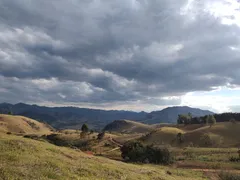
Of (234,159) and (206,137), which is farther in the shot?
(206,137)

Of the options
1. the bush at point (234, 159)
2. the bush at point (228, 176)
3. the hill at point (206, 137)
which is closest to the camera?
the bush at point (228, 176)

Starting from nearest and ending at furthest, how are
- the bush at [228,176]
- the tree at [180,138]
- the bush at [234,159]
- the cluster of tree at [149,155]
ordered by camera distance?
the bush at [228,176] < the cluster of tree at [149,155] < the bush at [234,159] < the tree at [180,138]

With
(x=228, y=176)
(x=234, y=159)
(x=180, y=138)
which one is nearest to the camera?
(x=228, y=176)

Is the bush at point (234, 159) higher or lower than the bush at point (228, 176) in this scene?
lower

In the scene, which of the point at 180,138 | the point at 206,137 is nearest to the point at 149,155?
the point at 206,137

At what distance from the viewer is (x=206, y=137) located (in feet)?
400

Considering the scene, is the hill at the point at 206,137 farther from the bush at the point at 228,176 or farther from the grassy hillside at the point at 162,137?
the bush at the point at 228,176

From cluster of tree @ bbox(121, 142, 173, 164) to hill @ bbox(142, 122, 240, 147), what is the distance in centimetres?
5519

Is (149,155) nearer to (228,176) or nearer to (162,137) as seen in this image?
(228,176)

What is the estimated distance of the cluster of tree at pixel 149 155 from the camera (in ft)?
211

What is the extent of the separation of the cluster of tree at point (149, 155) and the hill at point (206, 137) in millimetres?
55189

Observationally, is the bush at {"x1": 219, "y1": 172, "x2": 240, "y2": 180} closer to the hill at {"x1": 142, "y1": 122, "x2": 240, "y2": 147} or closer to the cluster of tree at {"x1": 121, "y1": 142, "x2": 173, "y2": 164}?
the cluster of tree at {"x1": 121, "y1": 142, "x2": 173, "y2": 164}

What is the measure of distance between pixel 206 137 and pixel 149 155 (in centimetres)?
6414

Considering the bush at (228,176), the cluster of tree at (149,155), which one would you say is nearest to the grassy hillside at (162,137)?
the cluster of tree at (149,155)
